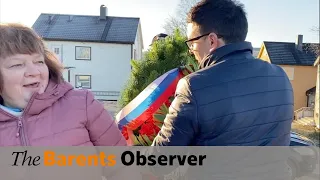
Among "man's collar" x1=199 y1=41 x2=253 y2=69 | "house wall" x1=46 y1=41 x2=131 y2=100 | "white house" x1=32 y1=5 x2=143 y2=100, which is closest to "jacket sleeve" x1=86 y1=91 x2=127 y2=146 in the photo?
"man's collar" x1=199 y1=41 x2=253 y2=69

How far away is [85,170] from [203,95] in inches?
28.1

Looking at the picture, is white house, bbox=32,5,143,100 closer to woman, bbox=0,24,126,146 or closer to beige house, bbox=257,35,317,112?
beige house, bbox=257,35,317,112

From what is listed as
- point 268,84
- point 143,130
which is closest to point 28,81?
point 143,130

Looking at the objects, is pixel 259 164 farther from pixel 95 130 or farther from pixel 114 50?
pixel 114 50

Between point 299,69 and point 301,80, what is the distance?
91cm

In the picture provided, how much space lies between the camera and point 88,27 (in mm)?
27156

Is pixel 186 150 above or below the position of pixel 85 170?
above

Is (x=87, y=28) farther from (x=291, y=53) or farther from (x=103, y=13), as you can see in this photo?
(x=291, y=53)

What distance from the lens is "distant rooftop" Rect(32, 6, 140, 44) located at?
25.9 metres

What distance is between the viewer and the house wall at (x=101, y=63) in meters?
25.9

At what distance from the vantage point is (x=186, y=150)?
5.40ft

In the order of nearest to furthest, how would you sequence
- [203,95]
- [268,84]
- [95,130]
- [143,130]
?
[203,95], [268,84], [95,130], [143,130]

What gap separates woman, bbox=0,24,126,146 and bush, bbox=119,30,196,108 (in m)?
1.11

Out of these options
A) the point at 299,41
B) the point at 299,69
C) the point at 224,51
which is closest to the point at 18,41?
the point at 224,51
